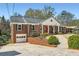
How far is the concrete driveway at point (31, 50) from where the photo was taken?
15578 millimetres

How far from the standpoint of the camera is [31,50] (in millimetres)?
15664

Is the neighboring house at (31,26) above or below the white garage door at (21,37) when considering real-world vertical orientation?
above

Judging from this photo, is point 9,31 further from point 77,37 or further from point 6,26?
point 77,37

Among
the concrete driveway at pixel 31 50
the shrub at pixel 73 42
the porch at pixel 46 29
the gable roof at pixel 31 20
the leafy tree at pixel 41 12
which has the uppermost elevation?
the leafy tree at pixel 41 12

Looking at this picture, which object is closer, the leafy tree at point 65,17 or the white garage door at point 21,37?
the leafy tree at point 65,17

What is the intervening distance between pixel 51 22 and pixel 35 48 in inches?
Result: 22.6

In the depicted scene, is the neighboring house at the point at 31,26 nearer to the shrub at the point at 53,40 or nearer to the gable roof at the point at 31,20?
the gable roof at the point at 31,20

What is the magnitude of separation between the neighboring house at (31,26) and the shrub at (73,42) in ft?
0.57

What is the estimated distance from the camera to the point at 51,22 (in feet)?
51.5

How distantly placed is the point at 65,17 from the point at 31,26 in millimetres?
663


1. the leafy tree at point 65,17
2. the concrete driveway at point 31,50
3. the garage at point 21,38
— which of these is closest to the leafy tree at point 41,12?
the leafy tree at point 65,17

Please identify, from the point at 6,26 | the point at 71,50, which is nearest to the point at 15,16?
the point at 6,26

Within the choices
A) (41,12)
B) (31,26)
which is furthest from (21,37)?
(41,12)

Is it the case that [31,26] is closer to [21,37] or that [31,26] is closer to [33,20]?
[33,20]
